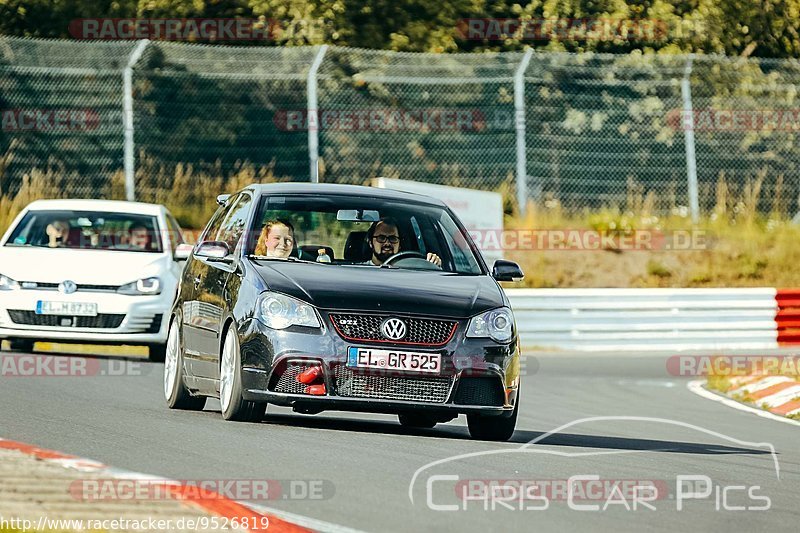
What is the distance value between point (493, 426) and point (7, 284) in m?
7.19

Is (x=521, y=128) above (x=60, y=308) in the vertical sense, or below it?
above

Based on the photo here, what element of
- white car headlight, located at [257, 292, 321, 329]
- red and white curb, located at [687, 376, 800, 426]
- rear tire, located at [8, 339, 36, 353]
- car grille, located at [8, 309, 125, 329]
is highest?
white car headlight, located at [257, 292, 321, 329]

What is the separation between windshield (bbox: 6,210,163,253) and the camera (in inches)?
665

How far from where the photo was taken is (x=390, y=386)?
9.42 m

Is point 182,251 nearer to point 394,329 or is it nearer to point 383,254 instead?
point 383,254

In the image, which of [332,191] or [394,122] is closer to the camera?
[332,191]

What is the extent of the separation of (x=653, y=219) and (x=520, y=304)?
Answer: 5364mm

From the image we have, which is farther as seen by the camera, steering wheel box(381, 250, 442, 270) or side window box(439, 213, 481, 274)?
side window box(439, 213, 481, 274)

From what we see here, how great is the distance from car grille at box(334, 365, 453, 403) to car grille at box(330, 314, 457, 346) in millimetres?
202

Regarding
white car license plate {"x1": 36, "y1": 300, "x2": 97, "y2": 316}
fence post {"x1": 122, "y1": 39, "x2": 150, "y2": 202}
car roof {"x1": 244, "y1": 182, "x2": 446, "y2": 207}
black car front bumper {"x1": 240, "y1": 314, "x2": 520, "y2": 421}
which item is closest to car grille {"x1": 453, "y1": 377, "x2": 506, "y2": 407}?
black car front bumper {"x1": 240, "y1": 314, "x2": 520, "y2": 421}

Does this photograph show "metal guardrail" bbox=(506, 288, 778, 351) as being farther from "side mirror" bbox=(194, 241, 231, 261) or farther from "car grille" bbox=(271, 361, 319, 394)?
"car grille" bbox=(271, 361, 319, 394)

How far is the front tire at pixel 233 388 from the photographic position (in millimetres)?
9664

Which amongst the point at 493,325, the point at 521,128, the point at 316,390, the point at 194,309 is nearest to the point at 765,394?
the point at 493,325

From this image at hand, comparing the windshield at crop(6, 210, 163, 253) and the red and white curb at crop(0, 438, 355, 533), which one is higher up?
the red and white curb at crop(0, 438, 355, 533)
